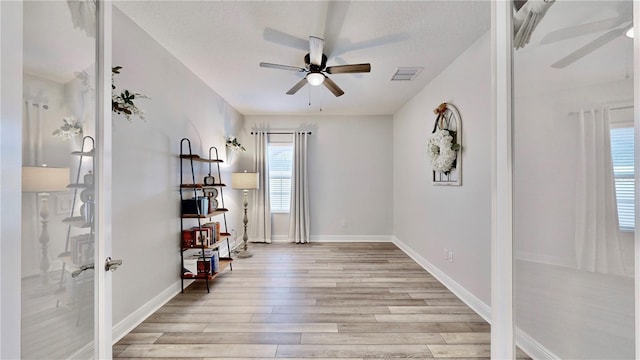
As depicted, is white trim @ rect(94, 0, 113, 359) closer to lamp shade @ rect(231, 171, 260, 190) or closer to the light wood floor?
the light wood floor

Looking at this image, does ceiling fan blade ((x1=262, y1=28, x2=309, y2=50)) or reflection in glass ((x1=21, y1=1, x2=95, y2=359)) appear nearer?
reflection in glass ((x1=21, y1=1, x2=95, y2=359))

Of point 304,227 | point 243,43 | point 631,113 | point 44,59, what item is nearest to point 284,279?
point 304,227

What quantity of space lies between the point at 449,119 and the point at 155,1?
119 inches

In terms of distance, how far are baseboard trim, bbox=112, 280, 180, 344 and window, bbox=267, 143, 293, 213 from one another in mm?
2737

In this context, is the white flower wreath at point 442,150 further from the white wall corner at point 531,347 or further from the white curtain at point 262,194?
the white curtain at point 262,194

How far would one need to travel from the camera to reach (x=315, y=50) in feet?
7.97

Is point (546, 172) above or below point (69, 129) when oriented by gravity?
below

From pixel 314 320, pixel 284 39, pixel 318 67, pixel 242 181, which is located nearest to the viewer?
pixel 314 320

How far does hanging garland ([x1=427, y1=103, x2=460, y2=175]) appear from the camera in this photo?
290 cm

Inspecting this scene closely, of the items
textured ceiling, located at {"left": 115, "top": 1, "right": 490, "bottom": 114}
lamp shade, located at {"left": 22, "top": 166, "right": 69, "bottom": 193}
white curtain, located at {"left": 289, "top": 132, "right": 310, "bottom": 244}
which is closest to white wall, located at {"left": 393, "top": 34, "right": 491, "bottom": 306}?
textured ceiling, located at {"left": 115, "top": 1, "right": 490, "bottom": 114}

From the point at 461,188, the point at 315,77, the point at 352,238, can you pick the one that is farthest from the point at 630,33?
the point at 352,238

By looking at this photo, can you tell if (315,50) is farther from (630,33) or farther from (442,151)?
(630,33)

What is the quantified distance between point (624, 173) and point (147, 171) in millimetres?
3081

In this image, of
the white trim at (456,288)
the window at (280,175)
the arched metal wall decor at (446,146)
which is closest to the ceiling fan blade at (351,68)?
the arched metal wall decor at (446,146)
